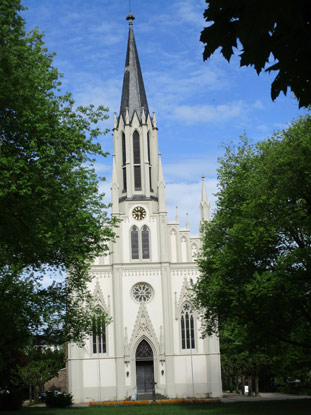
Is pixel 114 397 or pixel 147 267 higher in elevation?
pixel 147 267

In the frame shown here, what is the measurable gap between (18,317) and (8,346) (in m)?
3.30

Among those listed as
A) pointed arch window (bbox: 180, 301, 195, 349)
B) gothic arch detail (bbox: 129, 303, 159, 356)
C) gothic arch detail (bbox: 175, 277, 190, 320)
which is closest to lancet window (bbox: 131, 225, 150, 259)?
gothic arch detail (bbox: 175, 277, 190, 320)

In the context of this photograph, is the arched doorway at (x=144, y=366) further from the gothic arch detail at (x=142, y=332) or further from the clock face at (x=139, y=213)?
the clock face at (x=139, y=213)

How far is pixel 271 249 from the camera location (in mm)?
22406

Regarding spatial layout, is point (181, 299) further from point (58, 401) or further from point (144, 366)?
point (58, 401)

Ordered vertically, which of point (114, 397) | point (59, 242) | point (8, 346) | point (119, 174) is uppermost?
point (119, 174)

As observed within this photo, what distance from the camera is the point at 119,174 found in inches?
2176

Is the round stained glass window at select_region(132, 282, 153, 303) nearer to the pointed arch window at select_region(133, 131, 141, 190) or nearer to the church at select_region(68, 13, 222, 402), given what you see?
the church at select_region(68, 13, 222, 402)

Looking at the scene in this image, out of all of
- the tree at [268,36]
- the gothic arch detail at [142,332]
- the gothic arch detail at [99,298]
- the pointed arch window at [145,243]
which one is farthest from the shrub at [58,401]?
the tree at [268,36]

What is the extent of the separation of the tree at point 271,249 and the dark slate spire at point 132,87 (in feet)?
109

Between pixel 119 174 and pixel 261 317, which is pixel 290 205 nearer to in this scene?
pixel 261 317

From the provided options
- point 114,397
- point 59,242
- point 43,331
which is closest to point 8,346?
→ point 43,331

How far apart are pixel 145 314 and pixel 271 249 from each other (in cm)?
2891

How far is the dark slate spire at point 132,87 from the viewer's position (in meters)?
57.6
